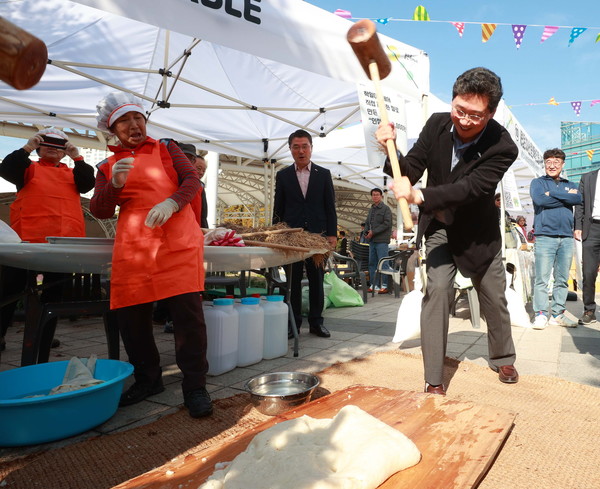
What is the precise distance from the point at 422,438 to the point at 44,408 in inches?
61.1

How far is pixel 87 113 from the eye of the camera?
6.76m

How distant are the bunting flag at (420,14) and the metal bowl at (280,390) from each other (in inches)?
283

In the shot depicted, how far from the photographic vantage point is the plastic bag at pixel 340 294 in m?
6.46

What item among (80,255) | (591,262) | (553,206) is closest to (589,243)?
(591,262)

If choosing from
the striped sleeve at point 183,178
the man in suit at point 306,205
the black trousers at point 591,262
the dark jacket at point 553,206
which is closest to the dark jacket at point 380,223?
the dark jacket at point 553,206

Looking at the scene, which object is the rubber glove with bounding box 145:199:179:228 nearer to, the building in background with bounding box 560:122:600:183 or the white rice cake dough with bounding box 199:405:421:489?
the white rice cake dough with bounding box 199:405:421:489

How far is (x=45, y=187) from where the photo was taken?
340 cm

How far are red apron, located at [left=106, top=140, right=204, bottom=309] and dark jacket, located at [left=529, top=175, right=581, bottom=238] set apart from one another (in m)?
4.36

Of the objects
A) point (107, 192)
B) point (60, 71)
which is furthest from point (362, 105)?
point (60, 71)

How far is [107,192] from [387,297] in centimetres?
659

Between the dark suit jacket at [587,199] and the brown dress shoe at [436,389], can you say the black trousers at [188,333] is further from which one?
the dark suit jacket at [587,199]

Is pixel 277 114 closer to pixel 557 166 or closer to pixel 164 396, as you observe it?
pixel 557 166

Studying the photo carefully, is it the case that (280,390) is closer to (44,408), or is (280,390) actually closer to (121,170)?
(44,408)

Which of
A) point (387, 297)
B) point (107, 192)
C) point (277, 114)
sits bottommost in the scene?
point (387, 297)
